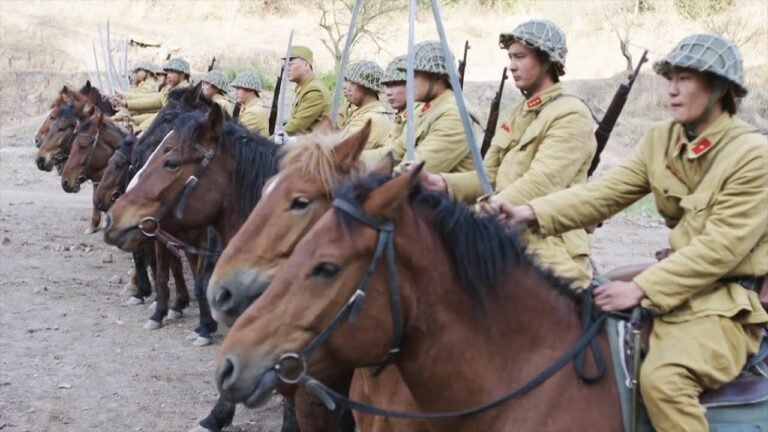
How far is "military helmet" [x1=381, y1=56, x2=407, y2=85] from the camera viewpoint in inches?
240

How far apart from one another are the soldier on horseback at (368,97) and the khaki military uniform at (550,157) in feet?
8.16

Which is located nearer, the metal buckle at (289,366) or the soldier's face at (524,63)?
the metal buckle at (289,366)

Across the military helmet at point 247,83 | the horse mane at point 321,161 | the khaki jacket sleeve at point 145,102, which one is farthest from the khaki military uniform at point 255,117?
the horse mane at point 321,161

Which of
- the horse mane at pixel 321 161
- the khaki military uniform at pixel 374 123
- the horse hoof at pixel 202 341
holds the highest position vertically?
the horse mane at pixel 321 161

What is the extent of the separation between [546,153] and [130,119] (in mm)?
9945

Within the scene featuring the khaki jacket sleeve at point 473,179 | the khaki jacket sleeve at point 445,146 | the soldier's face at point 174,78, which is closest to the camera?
the khaki jacket sleeve at point 473,179

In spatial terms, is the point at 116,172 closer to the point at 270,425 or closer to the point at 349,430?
the point at 270,425

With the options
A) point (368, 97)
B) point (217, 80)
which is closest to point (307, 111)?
point (368, 97)

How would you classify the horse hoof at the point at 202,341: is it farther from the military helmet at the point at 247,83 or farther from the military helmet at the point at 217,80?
the military helmet at the point at 217,80

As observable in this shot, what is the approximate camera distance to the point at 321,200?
377 cm

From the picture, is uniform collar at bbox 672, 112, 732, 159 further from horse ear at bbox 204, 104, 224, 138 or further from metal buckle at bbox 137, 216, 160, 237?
metal buckle at bbox 137, 216, 160, 237

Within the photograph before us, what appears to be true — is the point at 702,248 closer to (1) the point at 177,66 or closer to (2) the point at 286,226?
(2) the point at 286,226

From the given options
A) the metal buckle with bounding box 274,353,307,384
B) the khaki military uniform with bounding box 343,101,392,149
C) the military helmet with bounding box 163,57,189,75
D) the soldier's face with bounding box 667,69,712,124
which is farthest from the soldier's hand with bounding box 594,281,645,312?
the military helmet with bounding box 163,57,189,75

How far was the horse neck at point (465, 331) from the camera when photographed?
2.93 meters
